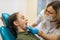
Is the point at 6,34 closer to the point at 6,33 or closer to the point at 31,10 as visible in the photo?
the point at 6,33

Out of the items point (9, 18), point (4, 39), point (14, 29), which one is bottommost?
point (4, 39)

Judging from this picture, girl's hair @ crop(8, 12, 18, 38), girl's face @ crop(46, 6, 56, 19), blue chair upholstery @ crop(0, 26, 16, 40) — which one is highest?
girl's face @ crop(46, 6, 56, 19)

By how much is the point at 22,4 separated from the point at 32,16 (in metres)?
0.38

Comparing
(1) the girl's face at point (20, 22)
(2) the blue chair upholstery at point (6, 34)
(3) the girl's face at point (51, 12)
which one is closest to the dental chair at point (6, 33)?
(2) the blue chair upholstery at point (6, 34)

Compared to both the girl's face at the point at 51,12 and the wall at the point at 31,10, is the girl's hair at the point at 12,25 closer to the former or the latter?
the girl's face at the point at 51,12

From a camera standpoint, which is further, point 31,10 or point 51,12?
point 31,10

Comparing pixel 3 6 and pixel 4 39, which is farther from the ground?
pixel 3 6

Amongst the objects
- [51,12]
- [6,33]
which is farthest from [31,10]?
[6,33]

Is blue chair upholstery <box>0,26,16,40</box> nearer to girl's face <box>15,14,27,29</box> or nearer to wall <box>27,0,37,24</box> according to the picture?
girl's face <box>15,14,27,29</box>

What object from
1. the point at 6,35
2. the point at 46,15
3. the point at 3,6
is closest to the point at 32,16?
the point at 3,6

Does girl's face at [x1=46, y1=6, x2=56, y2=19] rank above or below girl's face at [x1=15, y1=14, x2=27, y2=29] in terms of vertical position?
above

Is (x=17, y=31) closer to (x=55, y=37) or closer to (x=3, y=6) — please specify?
(x=55, y=37)

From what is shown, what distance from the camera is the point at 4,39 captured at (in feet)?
5.67

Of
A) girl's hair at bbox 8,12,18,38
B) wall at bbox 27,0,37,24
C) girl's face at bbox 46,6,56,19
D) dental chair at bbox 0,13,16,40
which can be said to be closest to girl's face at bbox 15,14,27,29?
girl's hair at bbox 8,12,18,38
